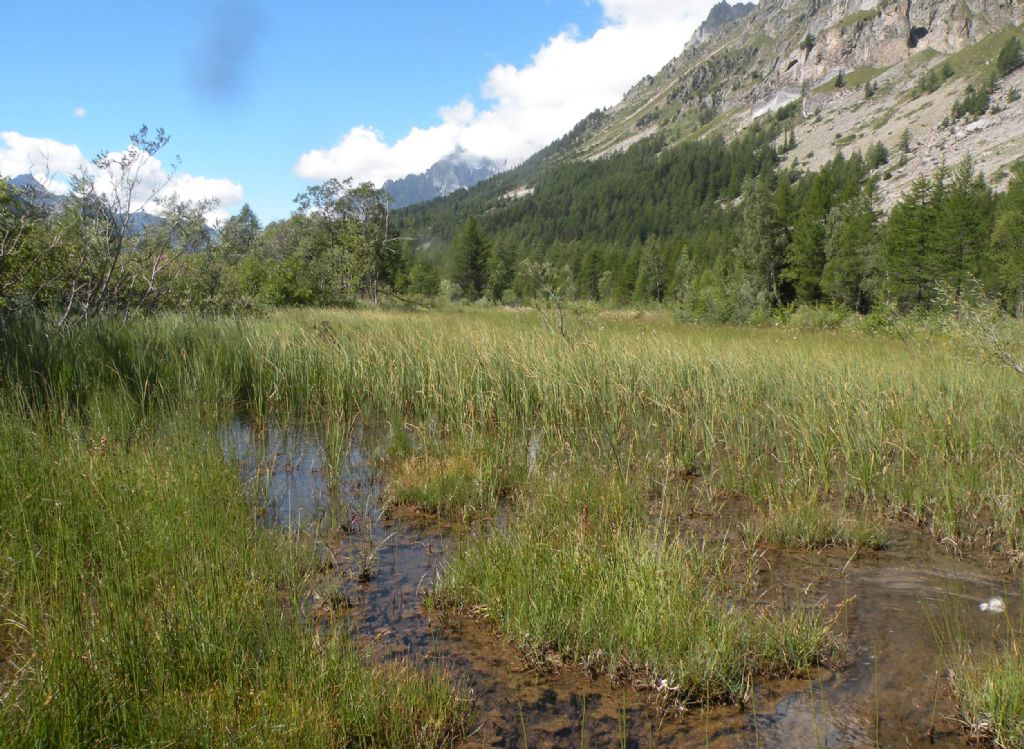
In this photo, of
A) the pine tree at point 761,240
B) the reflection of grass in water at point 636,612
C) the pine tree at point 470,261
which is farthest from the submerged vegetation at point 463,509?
the pine tree at point 470,261

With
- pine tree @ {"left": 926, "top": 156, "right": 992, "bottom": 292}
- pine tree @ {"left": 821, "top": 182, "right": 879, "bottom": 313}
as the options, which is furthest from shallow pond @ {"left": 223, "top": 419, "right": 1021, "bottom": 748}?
pine tree @ {"left": 821, "top": 182, "right": 879, "bottom": 313}

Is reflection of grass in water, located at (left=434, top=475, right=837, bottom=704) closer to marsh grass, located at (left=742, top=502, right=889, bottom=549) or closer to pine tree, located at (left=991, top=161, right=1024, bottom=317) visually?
marsh grass, located at (left=742, top=502, right=889, bottom=549)

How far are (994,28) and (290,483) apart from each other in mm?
205663

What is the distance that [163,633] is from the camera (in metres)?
1.95

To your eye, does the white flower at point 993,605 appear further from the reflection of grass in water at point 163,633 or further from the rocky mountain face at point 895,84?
the rocky mountain face at point 895,84

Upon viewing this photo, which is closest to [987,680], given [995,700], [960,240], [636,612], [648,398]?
[995,700]

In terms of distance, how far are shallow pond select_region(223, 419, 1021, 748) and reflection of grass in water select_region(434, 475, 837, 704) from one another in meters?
0.09

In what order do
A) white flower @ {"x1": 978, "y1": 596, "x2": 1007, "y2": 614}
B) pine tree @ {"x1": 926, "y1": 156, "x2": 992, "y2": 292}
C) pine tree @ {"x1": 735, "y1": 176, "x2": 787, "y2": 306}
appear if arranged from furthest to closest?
pine tree @ {"x1": 735, "y1": 176, "x2": 787, "y2": 306} → pine tree @ {"x1": 926, "y1": 156, "x2": 992, "y2": 292} → white flower @ {"x1": 978, "y1": 596, "x2": 1007, "y2": 614}

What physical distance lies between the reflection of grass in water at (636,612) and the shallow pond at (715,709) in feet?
0.30

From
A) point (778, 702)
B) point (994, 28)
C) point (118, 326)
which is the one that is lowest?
point (778, 702)

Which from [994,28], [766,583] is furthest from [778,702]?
[994,28]

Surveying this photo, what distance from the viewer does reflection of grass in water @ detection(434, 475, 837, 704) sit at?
2299 mm

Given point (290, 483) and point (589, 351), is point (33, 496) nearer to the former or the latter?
point (290, 483)

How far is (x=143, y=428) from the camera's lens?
13.6 ft
